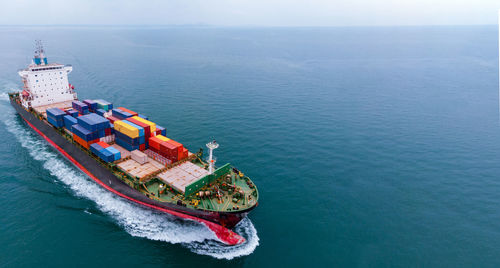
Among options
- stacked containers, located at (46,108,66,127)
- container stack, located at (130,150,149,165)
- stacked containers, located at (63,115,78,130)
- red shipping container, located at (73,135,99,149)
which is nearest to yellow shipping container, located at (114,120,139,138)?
container stack, located at (130,150,149,165)

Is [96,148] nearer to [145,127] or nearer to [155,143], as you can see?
[145,127]

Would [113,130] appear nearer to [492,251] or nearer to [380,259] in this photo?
[380,259]

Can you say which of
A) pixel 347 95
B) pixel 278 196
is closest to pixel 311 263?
pixel 278 196

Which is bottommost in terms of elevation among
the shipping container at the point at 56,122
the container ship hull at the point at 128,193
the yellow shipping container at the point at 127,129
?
the container ship hull at the point at 128,193

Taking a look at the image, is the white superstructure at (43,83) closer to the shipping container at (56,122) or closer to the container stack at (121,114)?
the shipping container at (56,122)

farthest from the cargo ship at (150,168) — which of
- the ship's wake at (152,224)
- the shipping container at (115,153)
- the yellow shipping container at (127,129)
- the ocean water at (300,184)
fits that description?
the ocean water at (300,184)

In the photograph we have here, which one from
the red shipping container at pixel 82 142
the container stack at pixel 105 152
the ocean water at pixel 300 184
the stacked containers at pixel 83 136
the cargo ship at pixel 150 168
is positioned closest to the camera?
the ocean water at pixel 300 184
